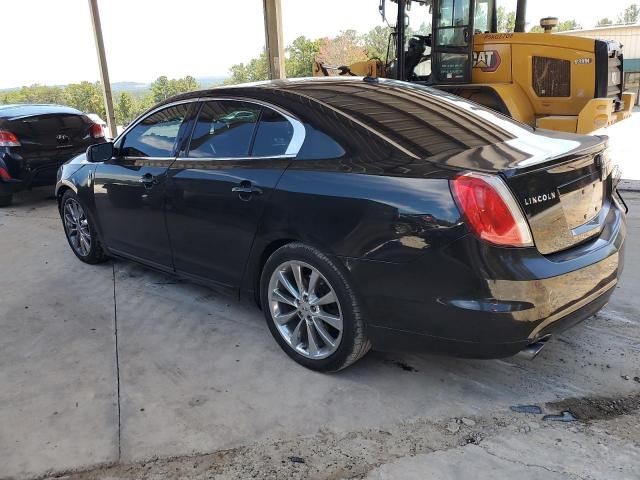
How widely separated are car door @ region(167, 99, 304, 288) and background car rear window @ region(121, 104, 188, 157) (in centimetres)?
22

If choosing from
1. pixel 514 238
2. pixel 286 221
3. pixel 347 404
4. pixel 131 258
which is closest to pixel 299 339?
pixel 347 404

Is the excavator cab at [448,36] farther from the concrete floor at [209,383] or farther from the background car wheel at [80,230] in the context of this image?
the background car wheel at [80,230]

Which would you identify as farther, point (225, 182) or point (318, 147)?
A: point (225, 182)

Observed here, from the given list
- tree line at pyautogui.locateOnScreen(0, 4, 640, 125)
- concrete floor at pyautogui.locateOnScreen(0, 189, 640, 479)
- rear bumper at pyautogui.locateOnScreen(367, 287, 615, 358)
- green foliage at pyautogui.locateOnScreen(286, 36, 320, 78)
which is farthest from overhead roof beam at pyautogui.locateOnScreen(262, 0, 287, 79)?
rear bumper at pyautogui.locateOnScreen(367, 287, 615, 358)

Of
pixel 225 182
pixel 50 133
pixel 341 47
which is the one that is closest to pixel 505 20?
pixel 50 133

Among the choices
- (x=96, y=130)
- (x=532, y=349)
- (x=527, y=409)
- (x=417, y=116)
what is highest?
(x=417, y=116)

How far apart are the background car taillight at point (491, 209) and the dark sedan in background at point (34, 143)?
7.01 metres

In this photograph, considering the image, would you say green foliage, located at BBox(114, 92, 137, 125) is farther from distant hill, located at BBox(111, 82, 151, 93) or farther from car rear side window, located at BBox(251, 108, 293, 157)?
car rear side window, located at BBox(251, 108, 293, 157)

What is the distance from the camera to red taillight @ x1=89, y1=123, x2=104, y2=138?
8219 millimetres

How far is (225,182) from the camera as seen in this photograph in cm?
332

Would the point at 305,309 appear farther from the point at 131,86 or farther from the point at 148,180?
the point at 131,86

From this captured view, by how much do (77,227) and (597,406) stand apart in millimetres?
4491

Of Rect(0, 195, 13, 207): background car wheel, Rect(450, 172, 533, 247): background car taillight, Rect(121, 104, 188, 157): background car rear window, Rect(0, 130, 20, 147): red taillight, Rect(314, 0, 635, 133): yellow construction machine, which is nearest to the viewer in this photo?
Rect(450, 172, 533, 247): background car taillight

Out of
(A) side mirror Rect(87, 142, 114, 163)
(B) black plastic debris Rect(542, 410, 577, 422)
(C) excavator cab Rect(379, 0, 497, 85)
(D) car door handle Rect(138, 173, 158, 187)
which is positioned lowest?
(B) black plastic debris Rect(542, 410, 577, 422)
